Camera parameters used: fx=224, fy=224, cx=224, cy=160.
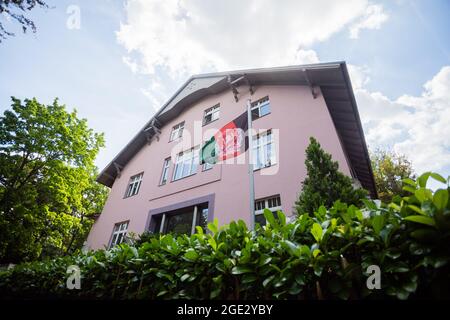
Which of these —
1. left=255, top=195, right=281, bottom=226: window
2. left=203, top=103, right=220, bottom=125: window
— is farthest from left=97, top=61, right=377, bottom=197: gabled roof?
left=255, top=195, right=281, bottom=226: window

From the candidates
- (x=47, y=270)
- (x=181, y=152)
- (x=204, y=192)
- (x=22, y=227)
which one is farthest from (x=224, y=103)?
(x=22, y=227)

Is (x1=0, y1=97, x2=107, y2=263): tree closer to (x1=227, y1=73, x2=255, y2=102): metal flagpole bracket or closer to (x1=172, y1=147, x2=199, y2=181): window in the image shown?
(x1=172, y1=147, x2=199, y2=181): window

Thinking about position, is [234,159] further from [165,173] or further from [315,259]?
[315,259]

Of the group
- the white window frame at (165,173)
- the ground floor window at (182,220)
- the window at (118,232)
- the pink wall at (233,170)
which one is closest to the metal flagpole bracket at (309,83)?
the pink wall at (233,170)

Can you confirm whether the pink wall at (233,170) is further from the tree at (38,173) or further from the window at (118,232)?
the tree at (38,173)

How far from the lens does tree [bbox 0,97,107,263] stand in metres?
14.0

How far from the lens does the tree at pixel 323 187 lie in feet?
16.9

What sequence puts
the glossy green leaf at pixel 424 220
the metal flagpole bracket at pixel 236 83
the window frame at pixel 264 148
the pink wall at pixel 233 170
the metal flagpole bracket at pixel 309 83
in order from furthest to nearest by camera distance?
the metal flagpole bracket at pixel 236 83 < the window frame at pixel 264 148 < the metal flagpole bracket at pixel 309 83 < the pink wall at pixel 233 170 < the glossy green leaf at pixel 424 220

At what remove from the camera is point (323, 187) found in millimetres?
5332

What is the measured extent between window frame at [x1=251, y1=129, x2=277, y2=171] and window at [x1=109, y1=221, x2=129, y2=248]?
28.2 ft

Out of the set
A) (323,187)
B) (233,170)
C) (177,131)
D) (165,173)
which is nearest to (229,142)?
(233,170)

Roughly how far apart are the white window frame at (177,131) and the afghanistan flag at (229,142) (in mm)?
6545

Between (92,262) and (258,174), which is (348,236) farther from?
(258,174)

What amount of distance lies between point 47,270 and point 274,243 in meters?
5.43
